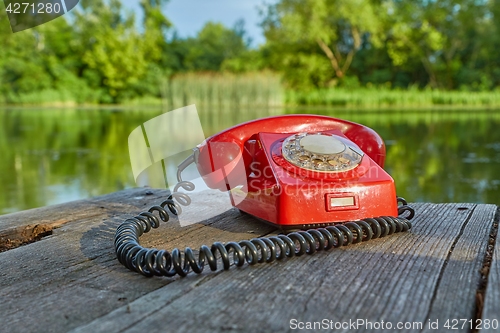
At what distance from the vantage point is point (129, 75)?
22000 millimetres

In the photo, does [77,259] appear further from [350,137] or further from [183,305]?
[350,137]

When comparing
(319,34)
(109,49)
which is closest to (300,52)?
(319,34)

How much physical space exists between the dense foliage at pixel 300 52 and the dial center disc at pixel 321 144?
63.1 ft

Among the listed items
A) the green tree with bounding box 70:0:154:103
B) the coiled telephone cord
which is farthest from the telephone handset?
the green tree with bounding box 70:0:154:103

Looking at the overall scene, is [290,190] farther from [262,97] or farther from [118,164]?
[262,97]

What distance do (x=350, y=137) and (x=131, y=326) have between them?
80 centimetres

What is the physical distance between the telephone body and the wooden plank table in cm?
8

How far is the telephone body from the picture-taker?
35.7 inches

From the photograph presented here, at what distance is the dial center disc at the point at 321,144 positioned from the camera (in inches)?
40.5

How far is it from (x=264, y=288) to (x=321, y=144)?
1.63 feet

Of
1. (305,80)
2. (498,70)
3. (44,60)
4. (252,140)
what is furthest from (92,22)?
(252,140)

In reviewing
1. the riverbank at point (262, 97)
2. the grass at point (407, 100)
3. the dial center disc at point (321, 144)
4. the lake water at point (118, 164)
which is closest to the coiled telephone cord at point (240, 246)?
the dial center disc at point (321, 144)

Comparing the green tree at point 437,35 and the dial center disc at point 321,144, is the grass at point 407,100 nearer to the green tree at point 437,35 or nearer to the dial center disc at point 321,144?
the green tree at point 437,35

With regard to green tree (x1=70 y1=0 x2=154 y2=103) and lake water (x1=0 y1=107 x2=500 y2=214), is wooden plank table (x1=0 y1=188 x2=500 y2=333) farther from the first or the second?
green tree (x1=70 y1=0 x2=154 y2=103)
